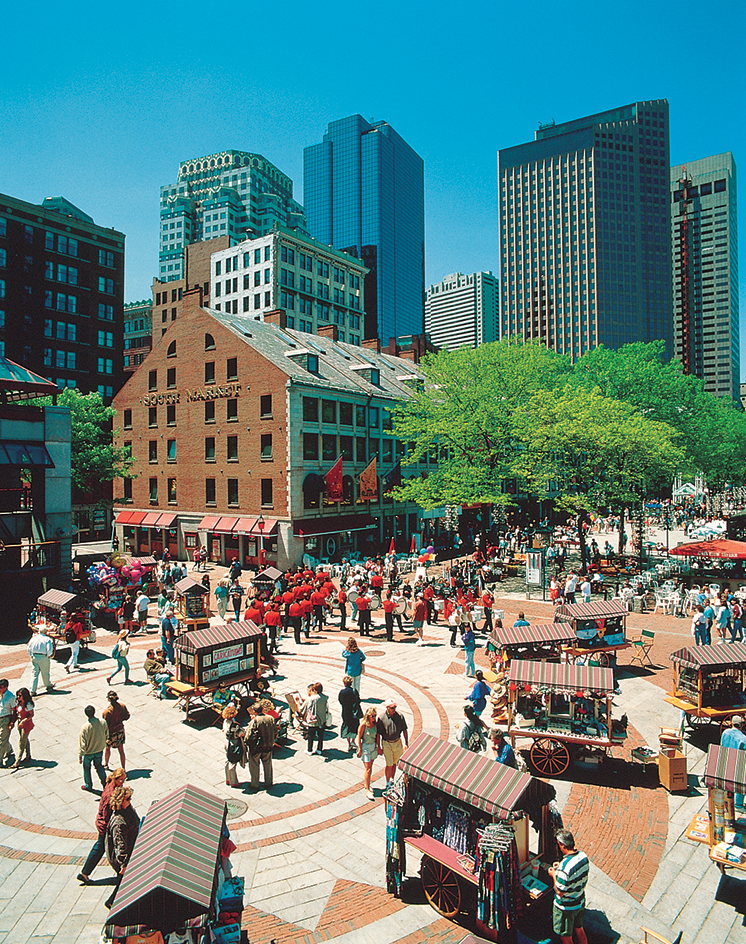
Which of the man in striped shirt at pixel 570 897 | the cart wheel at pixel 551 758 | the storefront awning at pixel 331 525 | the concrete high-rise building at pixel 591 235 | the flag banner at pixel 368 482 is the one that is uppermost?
the concrete high-rise building at pixel 591 235

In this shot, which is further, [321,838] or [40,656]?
[40,656]

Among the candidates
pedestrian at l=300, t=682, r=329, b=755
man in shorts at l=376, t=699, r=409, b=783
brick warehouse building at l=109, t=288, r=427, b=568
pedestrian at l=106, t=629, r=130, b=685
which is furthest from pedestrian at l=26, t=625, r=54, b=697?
brick warehouse building at l=109, t=288, r=427, b=568

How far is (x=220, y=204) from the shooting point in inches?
6452

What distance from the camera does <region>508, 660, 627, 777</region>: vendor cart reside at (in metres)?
11.6

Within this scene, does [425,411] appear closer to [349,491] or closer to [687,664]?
[349,491]

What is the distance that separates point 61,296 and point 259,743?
7429cm

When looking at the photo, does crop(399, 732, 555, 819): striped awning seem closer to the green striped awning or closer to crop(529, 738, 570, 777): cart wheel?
the green striped awning

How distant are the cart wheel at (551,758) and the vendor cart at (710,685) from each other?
3.72 m

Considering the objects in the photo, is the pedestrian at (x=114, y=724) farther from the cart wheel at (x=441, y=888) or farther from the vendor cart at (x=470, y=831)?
the cart wheel at (x=441, y=888)

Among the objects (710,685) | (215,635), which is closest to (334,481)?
(215,635)

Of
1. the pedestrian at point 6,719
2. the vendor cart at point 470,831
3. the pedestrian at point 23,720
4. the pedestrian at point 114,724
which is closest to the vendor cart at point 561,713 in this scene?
the vendor cart at point 470,831

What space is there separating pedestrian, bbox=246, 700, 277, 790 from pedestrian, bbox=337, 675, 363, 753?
6.03ft

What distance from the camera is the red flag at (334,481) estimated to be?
127ft

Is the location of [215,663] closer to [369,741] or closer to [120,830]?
[369,741]
